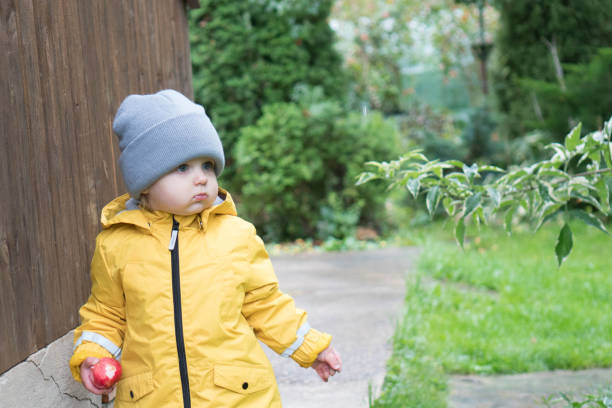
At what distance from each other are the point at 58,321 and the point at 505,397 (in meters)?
2.00

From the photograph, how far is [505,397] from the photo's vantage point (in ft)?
9.44

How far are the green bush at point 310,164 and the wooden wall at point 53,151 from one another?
172 inches

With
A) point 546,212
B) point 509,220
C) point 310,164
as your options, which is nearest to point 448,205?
point 509,220

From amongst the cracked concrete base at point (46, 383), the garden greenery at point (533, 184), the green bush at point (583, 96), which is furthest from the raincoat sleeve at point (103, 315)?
the green bush at point (583, 96)

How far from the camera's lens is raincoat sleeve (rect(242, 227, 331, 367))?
181 centimetres

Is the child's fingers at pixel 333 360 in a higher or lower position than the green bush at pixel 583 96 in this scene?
lower

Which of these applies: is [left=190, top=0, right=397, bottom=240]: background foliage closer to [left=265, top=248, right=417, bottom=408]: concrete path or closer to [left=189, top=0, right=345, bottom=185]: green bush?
[left=189, top=0, right=345, bottom=185]: green bush

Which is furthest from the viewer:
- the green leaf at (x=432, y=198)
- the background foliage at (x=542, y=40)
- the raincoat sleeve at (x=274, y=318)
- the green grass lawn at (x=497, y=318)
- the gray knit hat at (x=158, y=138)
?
the background foliage at (x=542, y=40)

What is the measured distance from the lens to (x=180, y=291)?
1.68 m

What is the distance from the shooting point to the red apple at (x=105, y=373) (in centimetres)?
160

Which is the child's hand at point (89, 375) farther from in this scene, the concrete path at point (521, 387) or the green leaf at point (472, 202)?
the concrete path at point (521, 387)

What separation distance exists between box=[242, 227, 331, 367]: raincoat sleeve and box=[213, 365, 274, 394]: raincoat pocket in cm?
11

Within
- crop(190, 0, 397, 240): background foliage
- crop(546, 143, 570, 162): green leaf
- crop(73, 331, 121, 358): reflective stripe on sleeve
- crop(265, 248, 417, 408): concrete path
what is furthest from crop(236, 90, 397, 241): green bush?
crop(73, 331, 121, 358): reflective stripe on sleeve

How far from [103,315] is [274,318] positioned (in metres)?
0.48
